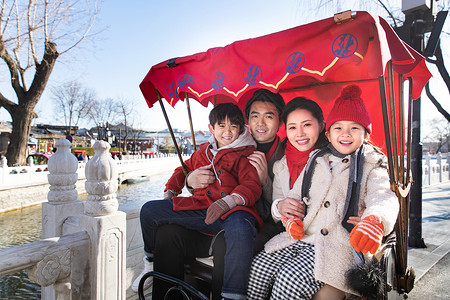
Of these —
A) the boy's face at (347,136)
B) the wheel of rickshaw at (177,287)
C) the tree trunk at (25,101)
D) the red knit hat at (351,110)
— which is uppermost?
the tree trunk at (25,101)

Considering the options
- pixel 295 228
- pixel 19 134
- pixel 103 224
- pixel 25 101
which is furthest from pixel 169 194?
pixel 19 134

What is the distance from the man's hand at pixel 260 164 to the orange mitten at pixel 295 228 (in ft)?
1.94

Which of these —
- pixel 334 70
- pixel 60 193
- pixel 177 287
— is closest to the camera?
pixel 177 287

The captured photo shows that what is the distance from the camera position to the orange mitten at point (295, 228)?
198 centimetres

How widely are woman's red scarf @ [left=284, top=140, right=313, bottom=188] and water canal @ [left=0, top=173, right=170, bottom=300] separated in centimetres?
172

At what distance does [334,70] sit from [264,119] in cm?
77

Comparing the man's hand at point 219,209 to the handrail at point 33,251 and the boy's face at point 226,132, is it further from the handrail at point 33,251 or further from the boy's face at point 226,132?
the handrail at point 33,251

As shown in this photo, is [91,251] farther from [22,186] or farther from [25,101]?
[25,101]

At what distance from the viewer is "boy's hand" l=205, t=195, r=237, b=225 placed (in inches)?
86.2

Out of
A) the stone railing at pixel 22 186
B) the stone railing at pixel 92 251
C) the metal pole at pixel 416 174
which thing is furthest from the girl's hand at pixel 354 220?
the stone railing at pixel 22 186

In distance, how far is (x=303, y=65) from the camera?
2.07 metres

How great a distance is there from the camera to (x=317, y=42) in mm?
1987

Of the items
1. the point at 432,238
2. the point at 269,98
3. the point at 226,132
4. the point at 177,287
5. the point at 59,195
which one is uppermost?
the point at 269,98

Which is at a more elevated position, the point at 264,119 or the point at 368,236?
the point at 264,119
